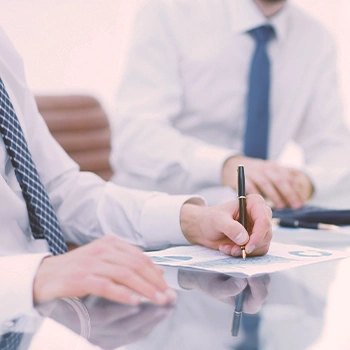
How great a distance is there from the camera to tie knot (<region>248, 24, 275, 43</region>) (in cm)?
195

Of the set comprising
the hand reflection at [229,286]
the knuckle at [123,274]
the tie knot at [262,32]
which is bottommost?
the hand reflection at [229,286]

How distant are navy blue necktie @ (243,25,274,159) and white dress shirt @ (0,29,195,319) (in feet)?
2.63

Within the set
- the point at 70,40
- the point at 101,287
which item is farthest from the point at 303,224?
the point at 70,40

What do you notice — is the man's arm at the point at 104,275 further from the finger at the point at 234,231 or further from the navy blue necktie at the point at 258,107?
the navy blue necktie at the point at 258,107

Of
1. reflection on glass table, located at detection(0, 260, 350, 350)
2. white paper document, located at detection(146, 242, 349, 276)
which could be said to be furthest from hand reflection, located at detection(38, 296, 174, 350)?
white paper document, located at detection(146, 242, 349, 276)

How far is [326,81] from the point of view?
2.13 metres

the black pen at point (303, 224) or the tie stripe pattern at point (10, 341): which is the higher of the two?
the tie stripe pattern at point (10, 341)

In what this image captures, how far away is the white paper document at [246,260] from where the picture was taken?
82cm

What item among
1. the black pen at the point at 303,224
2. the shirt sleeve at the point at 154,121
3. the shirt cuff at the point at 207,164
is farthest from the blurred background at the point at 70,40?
the black pen at the point at 303,224

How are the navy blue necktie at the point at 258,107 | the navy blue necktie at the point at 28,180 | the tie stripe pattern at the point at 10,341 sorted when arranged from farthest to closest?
the navy blue necktie at the point at 258,107, the navy blue necktie at the point at 28,180, the tie stripe pattern at the point at 10,341

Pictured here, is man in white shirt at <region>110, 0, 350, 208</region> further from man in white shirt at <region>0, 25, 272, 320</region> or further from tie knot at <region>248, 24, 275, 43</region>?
man in white shirt at <region>0, 25, 272, 320</region>

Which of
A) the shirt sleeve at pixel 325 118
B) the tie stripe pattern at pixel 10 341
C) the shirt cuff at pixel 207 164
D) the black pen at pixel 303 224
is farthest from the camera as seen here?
the shirt sleeve at pixel 325 118

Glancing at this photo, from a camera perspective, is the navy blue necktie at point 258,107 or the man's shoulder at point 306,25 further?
the man's shoulder at point 306,25

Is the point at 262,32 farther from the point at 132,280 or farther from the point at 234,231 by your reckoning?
the point at 132,280
